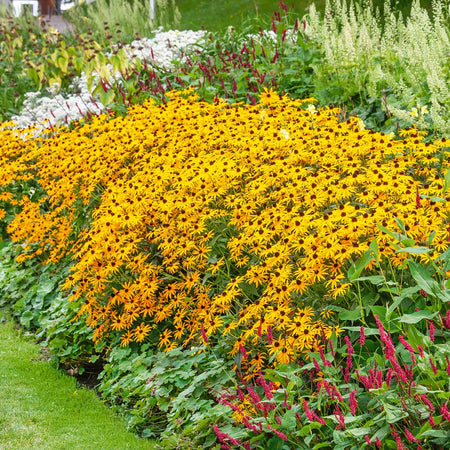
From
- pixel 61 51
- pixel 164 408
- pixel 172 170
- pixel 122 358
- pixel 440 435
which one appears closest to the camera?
pixel 440 435

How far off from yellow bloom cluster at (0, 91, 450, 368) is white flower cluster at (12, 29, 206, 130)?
348 centimetres

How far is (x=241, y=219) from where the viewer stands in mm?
4102

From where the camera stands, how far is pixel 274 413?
117 inches

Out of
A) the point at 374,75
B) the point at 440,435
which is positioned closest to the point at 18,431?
the point at 440,435

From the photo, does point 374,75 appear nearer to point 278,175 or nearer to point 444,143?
point 444,143

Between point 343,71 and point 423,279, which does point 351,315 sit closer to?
point 423,279

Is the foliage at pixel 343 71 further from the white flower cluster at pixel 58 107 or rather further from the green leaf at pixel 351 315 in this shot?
the green leaf at pixel 351 315

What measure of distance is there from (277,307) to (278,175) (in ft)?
3.35

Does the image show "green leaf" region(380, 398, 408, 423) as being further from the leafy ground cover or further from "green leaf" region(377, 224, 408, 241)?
"green leaf" region(377, 224, 408, 241)

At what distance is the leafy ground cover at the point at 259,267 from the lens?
2904 millimetres

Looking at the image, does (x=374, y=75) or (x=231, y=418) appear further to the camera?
(x=374, y=75)

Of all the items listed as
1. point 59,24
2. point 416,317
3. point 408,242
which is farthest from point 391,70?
point 59,24

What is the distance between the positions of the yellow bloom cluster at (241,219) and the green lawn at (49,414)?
511mm

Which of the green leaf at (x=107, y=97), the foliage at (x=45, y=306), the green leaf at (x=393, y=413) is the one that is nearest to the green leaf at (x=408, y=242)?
the green leaf at (x=393, y=413)
